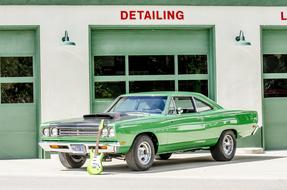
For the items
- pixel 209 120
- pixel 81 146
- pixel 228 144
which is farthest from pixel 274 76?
pixel 81 146

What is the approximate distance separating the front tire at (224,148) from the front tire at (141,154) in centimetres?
241

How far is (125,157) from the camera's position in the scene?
42.7 feet

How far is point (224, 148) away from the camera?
15.4m

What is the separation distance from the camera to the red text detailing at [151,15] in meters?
18.1

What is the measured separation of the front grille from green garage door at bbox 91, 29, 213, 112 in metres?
4.86

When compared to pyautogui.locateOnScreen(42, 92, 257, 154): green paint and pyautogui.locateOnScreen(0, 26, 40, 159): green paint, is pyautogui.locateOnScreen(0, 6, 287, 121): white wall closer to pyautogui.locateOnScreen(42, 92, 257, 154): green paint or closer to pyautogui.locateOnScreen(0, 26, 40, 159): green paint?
pyautogui.locateOnScreen(0, 26, 40, 159): green paint

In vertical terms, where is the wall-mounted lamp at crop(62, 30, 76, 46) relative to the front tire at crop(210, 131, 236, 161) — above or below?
above

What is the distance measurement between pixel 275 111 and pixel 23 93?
6.97 m

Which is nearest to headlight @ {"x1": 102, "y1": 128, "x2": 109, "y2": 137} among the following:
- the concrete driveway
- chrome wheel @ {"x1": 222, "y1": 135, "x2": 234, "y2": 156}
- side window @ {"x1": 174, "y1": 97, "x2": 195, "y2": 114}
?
the concrete driveway

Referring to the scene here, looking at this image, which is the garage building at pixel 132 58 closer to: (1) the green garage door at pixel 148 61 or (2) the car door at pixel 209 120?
(1) the green garage door at pixel 148 61

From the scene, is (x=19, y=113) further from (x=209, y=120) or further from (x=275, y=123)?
(x=275, y=123)

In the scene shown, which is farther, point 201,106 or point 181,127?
point 201,106

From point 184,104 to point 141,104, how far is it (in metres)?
0.97

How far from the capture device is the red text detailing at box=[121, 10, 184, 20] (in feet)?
59.3
